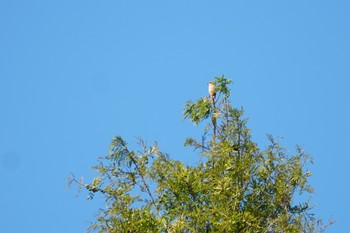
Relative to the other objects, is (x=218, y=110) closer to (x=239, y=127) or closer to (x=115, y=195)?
(x=239, y=127)

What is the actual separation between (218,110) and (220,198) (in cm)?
349

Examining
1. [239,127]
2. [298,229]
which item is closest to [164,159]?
[239,127]

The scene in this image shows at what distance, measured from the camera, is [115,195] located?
18.2 m

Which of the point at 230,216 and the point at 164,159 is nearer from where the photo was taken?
the point at 230,216

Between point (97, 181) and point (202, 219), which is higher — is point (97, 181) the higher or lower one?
the higher one

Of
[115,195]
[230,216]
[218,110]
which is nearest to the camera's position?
[230,216]

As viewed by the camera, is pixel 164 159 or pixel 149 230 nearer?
pixel 149 230

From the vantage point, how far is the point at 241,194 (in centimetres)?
1784

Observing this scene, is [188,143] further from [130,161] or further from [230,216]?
[230,216]

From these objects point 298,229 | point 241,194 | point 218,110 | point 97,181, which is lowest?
point 298,229

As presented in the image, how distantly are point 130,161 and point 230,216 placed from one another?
3.51 metres

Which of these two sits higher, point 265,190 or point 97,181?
point 97,181

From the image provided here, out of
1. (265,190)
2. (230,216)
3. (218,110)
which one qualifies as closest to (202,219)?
(230,216)

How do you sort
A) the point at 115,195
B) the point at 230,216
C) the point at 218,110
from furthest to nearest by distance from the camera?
the point at 218,110, the point at 115,195, the point at 230,216
